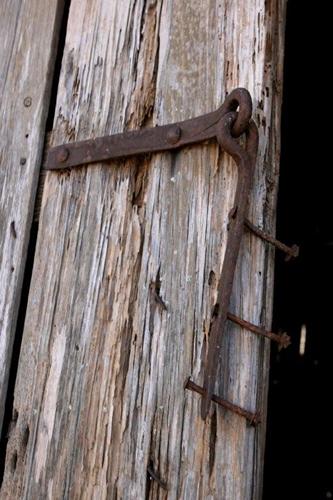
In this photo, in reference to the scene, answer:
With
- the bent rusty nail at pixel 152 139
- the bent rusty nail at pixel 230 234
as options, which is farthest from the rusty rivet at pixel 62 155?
the bent rusty nail at pixel 230 234

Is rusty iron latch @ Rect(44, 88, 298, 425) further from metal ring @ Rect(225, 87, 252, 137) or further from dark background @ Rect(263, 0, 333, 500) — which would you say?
dark background @ Rect(263, 0, 333, 500)

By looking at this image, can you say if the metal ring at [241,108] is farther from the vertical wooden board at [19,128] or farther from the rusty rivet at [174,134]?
the vertical wooden board at [19,128]

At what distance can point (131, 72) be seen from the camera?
111 centimetres

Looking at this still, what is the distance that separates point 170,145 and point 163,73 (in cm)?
15

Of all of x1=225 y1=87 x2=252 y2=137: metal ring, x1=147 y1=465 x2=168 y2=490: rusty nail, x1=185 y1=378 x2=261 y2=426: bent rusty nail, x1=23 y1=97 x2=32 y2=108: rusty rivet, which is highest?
x1=23 y1=97 x2=32 y2=108: rusty rivet

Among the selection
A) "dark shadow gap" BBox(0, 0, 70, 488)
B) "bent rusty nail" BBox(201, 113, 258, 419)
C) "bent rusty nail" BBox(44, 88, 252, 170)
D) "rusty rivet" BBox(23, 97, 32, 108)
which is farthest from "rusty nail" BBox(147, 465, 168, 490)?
"rusty rivet" BBox(23, 97, 32, 108)

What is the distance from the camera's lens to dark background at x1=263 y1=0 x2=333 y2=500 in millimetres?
2848

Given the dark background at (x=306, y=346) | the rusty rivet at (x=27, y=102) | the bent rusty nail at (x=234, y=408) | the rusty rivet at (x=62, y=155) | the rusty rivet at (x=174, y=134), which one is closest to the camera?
the bent rusty nail at (x=234, y=408)

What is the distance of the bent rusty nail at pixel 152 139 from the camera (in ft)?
2.98

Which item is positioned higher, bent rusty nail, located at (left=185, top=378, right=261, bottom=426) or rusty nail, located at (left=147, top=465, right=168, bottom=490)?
bent rusty nail, located at (left=185, top=378, right=261, bottom=426)

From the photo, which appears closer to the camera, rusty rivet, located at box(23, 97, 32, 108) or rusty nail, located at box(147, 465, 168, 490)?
rusty nail, located at box(147, 465, 168, 490)

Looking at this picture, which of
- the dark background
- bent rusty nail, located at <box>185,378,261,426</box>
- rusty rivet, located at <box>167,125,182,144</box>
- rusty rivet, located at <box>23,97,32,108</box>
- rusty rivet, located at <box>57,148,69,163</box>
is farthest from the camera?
the dark background

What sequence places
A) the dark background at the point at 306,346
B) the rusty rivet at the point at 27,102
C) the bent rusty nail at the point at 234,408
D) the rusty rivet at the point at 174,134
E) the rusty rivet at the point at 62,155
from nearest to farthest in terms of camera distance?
the bent rusty nail at the point at 234,408, the rusty rivet at the point at 174,134, the rusty rivet at the point at 62,155, the rusty rivet at the point at 27,102, the dark background at the point at 306,346

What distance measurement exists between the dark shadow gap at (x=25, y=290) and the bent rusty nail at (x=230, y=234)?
0.45 metres
